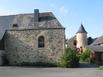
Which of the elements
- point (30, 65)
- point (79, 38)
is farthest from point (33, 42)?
point (79, 38)

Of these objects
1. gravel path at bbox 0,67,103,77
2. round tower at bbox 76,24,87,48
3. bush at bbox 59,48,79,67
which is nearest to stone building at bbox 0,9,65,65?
bush at bbox 59,48,79,67

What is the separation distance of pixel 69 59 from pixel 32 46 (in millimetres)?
6499

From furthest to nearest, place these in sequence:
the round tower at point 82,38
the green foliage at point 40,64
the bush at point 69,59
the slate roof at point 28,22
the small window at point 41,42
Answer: the round tower at point 82,38, the slate roof at point 28,22, the small window at point 41,42, the green foliage at point 40,64, the bush at point 69,59

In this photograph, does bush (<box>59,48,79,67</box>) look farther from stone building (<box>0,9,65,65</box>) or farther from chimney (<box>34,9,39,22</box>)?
chimney (<box>34,9,39,22</box>)

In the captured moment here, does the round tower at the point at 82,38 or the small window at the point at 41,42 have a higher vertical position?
the round tower at the point at 82,38

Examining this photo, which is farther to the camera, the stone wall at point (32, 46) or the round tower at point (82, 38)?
the round tower at point (82, 38)

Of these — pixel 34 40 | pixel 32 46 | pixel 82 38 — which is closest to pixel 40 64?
pixel 32 46

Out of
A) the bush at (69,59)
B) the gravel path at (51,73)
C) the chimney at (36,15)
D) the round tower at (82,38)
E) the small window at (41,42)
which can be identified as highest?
the chimney at (36,15)

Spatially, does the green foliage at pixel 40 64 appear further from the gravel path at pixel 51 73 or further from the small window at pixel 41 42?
the gravel path at pixel 51 73

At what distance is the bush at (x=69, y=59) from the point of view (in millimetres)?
35094

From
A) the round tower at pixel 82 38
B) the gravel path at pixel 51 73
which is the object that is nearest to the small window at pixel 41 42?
the gravel path at pixel 51 73

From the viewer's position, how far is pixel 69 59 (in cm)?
3500

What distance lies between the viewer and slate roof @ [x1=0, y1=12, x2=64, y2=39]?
3877 cm

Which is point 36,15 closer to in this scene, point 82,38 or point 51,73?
point 51,73
